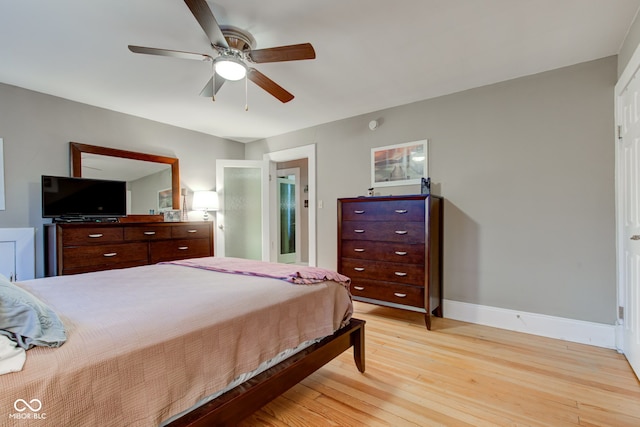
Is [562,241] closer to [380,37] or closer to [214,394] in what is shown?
[380,37]

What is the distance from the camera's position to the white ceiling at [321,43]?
1.84m

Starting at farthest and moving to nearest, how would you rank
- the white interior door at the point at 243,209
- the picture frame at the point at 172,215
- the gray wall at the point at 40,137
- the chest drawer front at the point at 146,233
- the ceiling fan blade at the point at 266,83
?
the white interior door at the point at 243,209
the picture frame at the point at 172,215
the chest drawer front at the point at 146,233
the gray wall at the point at 40,137
the ceiling fan blade at the point at 266,83

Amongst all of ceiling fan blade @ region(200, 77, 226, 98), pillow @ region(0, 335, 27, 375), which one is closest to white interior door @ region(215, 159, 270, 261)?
ceiling fan blade @ region(200, 77, 226, 98)

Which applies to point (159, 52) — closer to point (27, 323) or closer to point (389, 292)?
point (27, 323)

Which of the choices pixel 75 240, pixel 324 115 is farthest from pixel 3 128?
pixel 324 115

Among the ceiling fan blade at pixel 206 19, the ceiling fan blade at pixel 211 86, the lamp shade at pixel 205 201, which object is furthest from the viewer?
the lamp shade at pixel 205 201

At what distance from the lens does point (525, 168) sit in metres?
2.74

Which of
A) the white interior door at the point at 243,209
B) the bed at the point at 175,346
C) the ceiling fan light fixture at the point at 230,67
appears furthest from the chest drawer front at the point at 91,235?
the ceiling fan light fixture at the point at 230,67

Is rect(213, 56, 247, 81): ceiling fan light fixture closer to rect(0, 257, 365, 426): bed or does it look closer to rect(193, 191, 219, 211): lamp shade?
rect(0, 257, 365, 426): bed

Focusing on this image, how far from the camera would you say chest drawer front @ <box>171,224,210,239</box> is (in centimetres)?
358

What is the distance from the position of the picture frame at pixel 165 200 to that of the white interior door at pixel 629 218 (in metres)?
4.59

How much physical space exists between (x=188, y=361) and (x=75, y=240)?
8.39ft

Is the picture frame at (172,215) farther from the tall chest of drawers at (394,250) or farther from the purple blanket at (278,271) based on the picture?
the tall chest of drawers at (394,250)

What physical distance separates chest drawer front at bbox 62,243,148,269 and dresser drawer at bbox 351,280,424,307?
92.0 inches
